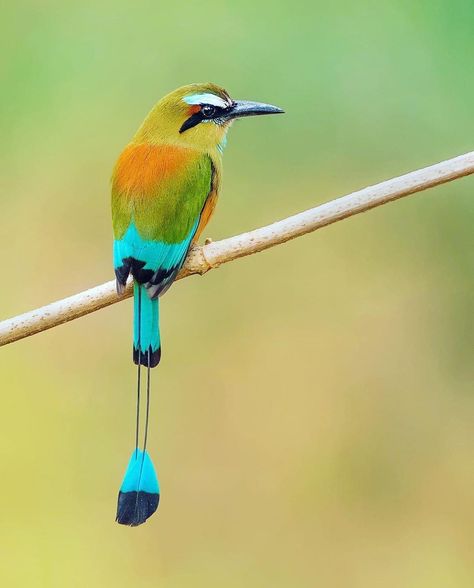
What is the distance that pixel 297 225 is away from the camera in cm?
199

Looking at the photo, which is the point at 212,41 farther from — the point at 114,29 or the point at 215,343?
the point at 215,343

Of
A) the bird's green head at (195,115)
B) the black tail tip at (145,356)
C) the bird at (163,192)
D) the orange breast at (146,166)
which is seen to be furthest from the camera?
the bird's green head at (195,115)

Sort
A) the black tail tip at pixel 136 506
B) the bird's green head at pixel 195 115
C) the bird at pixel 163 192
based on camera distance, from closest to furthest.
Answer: the black tail tip at pixel 136 506 → the bird at pixel 163 192 → the bird's green head at pixel 195 115

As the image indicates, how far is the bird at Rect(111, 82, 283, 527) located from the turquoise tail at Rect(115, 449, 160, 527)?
10 millimetres

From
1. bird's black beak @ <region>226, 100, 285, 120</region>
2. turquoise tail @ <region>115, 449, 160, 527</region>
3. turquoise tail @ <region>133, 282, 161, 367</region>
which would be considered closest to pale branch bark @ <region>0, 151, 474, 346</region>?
turquoise tail @ <region>133, 282, 161, 367</region>

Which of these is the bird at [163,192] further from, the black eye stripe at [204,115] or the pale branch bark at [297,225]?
the pale branch bark at [297,225]

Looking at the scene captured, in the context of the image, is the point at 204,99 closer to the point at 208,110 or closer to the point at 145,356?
the point at 208,110

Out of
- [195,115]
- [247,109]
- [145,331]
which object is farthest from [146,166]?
[145,331]

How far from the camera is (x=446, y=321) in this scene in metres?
3.55

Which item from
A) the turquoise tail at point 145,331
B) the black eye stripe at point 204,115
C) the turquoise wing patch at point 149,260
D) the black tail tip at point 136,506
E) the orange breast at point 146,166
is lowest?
the black tail tip at point 136,506

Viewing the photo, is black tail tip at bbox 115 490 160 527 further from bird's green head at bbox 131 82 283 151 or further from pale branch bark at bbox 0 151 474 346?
bird's green head at bbox 131 82 283 151

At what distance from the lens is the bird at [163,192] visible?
86.8 inches

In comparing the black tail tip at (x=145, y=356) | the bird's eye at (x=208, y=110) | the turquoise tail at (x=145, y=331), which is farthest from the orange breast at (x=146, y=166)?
the black tail tip at (x=145, y=356)

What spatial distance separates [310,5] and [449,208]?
874 millimetres
